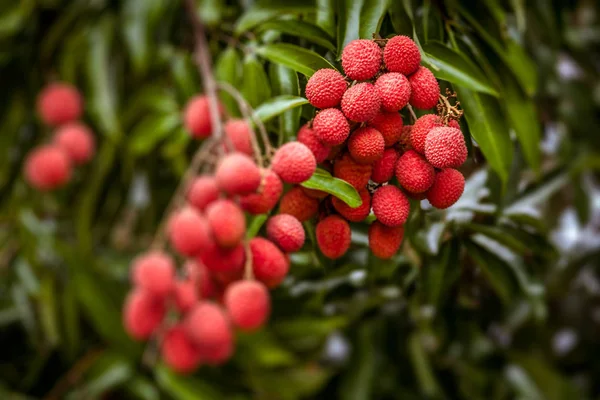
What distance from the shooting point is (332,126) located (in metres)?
0.34

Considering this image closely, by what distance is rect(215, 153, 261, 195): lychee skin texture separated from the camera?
1.26 feet

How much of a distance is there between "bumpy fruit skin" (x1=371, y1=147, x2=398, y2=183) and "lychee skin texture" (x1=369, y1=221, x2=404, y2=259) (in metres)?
0.04

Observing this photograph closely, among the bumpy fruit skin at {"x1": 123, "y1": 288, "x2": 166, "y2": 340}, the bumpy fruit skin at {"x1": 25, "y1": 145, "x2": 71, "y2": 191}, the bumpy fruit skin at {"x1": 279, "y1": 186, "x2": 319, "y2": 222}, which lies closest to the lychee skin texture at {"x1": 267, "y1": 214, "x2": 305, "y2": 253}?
the bumpy fruit skin at {"x1": 279, "y1": 186, "x2": 319, "y2": 222}

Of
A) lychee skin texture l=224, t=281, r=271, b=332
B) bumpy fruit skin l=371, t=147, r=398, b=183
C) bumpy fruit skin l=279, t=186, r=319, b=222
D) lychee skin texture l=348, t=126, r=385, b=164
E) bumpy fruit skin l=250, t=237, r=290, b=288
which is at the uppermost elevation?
lychee skin texture l=348, t=126, r=385, b=164

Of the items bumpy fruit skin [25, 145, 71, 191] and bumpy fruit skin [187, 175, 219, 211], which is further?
bumpy fruit skin [25, 145, 71, 191]

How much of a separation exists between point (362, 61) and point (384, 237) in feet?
0.39

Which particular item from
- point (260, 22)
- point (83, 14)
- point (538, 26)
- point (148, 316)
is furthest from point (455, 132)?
point (83, 14)

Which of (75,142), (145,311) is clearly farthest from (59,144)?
(145,311)

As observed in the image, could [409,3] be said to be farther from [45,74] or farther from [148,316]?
[45,74]

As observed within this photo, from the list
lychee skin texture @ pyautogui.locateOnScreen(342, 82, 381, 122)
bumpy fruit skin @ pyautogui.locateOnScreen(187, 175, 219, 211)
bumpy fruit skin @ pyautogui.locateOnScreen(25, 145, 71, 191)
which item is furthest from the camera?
bumpy fruit skin @ pyautogui.locateOnScreen(25, 145, 71, 191)

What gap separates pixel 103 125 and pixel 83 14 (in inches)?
8.0

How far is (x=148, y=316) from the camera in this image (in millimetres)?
→ 612

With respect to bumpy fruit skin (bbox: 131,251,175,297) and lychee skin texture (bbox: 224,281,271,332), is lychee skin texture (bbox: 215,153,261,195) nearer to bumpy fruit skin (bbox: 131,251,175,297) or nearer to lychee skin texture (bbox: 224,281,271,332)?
lychee skin texture (bbox: 224,281,271,332)

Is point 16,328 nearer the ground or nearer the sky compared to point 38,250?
nearer the ground
